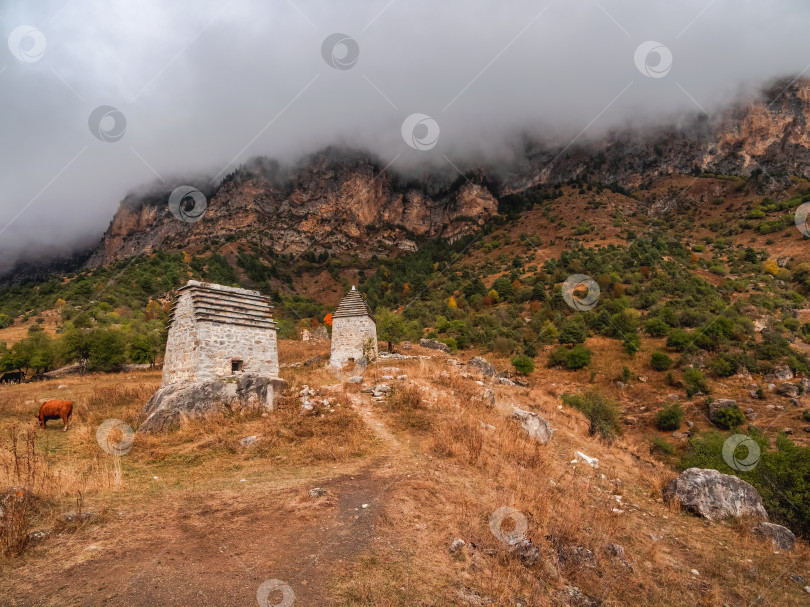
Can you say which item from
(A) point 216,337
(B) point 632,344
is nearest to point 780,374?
(B) point 632,344

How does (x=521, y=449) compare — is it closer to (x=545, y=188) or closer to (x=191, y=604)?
(x=191, y=604)

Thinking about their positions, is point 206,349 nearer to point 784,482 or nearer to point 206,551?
point 206,551

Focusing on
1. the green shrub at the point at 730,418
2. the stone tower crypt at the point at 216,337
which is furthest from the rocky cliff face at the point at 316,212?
the stone tower crypt at the point at 216,337

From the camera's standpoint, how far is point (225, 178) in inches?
4995

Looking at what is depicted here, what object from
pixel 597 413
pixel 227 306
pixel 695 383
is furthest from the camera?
pixel 695 383

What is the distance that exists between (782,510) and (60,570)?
14.4m

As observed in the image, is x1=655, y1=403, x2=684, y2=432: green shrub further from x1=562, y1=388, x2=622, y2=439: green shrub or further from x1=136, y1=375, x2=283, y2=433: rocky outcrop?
x1=136, y1=375, x2=283, y2=433: rocky outcrop

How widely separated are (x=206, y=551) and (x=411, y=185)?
142589 mm

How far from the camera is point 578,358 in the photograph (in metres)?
34.2

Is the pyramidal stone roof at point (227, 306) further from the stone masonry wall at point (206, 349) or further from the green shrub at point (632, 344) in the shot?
the green shrub at point (632, 344)

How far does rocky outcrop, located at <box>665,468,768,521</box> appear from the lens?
912 centimetres

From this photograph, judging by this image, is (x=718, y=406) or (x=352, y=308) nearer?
(x=352, y=308)

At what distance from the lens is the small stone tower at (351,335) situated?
21.5 metres

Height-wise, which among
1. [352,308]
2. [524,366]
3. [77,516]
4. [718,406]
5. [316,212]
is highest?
[316,212]
